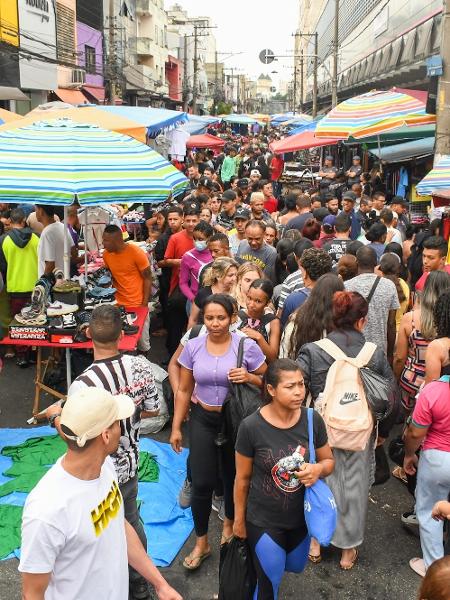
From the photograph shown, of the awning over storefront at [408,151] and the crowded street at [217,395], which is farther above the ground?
the awning over storefront at [408,151]

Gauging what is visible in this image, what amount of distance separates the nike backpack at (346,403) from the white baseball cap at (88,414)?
1.75 m

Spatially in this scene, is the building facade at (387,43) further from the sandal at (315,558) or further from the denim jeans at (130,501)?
the denim jeans at (130,501)

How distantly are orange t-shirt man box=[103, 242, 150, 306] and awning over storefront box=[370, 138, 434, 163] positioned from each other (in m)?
7.50

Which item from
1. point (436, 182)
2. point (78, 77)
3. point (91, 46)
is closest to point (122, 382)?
point (436, 182)

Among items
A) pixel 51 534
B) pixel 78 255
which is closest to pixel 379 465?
pixel 51 534

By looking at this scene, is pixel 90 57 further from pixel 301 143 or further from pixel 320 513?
pixel 320 513

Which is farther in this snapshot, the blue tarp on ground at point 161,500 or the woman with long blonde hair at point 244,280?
the woman with long blonde hair at point 244,280

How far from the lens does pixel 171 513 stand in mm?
4852

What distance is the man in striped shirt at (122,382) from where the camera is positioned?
3.55m

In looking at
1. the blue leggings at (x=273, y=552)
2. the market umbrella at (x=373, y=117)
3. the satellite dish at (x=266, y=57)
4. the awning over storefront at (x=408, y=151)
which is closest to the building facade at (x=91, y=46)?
the satellite dish at (x=266, y=57)

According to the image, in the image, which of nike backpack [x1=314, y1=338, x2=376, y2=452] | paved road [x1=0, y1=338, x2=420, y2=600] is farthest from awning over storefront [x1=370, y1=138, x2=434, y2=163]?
nike backpack [x1=314, y1=338, x2=376, y2=452]

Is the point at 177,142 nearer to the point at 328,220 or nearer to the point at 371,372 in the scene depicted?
the point at 328,220

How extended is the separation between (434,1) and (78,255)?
1308 centimetres

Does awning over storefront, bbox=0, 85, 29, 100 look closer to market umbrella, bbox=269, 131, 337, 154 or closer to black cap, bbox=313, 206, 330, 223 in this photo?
market umbrella, bbox=269, 131, 337, 154
